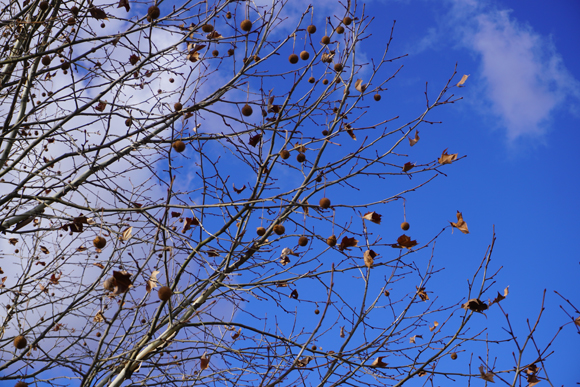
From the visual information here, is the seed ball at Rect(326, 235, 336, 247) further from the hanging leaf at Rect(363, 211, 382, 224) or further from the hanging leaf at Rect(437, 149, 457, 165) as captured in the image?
the hanging leaf at Rect(437, 149, 457, 165)

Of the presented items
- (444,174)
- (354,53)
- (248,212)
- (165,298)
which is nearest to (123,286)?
(165,298)

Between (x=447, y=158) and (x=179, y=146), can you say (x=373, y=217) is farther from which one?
(x=179, y=146)

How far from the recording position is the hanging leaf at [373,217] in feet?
9.52

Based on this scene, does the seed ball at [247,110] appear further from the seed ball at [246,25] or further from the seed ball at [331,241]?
the seed ball at [331,241]

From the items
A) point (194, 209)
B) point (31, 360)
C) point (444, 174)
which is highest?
point (444, 174)

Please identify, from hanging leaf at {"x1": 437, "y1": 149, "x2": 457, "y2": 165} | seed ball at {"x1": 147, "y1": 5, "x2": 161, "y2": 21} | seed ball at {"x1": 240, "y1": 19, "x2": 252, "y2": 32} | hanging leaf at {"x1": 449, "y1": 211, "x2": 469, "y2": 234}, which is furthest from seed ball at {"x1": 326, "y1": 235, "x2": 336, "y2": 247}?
seed ball at {"x1": 147, "y1": 5, "x2": 161, "y2": 21}

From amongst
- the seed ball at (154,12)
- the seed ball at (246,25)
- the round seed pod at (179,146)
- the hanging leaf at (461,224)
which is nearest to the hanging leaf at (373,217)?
the hanging leaf at (461,224)

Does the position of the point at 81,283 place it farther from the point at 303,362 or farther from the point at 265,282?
the point at 303,362

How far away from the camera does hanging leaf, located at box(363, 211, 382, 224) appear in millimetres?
2900

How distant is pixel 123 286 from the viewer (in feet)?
6.92

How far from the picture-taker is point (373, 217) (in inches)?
115

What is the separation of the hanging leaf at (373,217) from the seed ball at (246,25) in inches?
72.5

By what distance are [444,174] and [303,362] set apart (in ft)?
6.19

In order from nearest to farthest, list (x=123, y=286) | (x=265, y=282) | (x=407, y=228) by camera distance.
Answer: (x=123, y=286), (x=407, y=228), (x=265, y=282)
